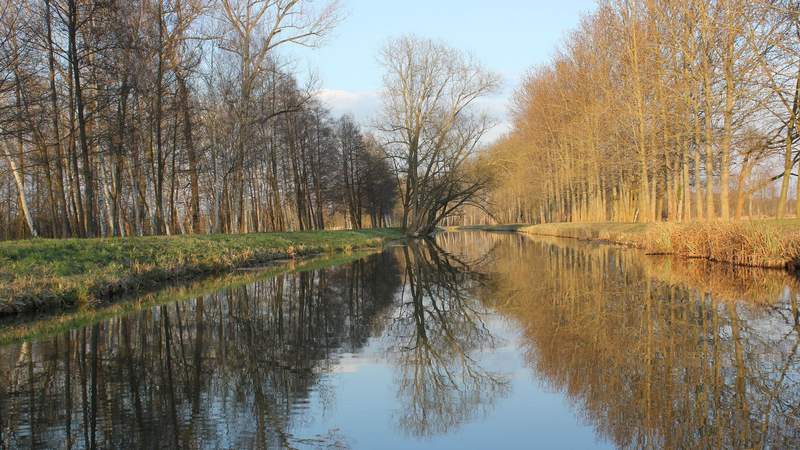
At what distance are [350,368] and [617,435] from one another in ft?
10.5

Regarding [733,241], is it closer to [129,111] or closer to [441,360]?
[441,360]

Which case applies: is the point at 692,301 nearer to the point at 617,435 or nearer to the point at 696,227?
the point at 617,435

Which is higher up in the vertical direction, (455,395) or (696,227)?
(696,227)

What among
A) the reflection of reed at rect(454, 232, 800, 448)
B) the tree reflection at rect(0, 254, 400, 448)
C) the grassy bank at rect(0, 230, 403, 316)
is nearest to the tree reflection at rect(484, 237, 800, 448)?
the reflection of reed at rect(454, 232, 800, 448)

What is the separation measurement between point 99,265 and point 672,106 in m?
22.9

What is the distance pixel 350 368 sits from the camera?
660 centimetres

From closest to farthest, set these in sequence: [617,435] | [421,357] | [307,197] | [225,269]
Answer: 1. [617,435]
2. [421,357]
3. [225,269]
4. [307,197]

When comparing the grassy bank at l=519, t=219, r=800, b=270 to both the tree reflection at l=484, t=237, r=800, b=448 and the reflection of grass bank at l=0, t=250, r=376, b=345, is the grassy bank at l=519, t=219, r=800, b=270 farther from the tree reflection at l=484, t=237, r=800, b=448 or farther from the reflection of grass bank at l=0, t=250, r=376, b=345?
the reflection of grass bank at l=0, t=250, r=376, b=345

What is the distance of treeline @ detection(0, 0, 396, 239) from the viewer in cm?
1700

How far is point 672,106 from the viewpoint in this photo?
24.7 meters

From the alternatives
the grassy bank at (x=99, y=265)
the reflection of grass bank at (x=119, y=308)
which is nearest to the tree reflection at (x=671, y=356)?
the reflection of grass bank at (x=119, y=308)

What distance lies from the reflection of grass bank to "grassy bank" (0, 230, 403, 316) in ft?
2.22

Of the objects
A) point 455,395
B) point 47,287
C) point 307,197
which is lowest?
point 455,395

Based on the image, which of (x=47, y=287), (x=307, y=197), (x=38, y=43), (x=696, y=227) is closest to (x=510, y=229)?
(x=307, y=197)
